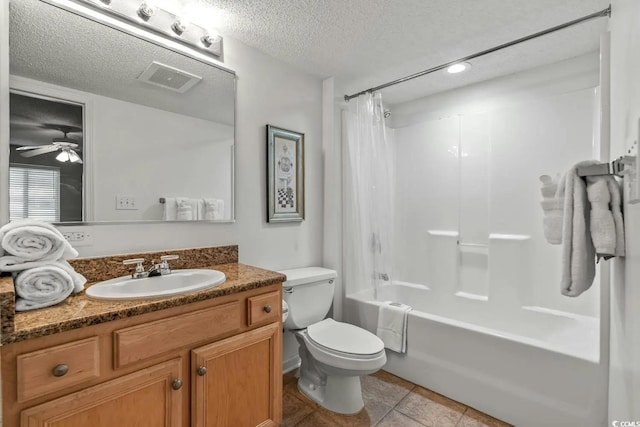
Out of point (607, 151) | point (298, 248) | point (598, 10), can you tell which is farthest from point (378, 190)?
point (598, 10)

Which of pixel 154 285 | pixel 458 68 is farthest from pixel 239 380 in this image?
pixel 458 68

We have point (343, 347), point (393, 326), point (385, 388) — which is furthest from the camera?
point (393, 326)

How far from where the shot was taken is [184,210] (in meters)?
1.71

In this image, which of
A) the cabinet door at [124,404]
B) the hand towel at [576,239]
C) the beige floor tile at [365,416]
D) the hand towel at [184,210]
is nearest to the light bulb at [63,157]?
the hand towel at [184,210]

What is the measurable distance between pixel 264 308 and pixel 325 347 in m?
0.53

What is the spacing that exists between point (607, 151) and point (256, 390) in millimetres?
2024

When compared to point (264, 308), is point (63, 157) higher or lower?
higher

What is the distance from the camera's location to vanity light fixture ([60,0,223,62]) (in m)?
1.43

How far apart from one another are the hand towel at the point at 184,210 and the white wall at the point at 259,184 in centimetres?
5

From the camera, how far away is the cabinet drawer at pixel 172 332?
1020 mm

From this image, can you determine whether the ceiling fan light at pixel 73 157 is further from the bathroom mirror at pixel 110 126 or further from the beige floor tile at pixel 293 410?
the beige floor tile at pixel 293 410

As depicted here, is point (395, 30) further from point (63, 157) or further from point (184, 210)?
point (63, 157)

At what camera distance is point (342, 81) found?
2.49 meters

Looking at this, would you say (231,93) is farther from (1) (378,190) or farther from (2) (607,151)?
(2) (607,151)
